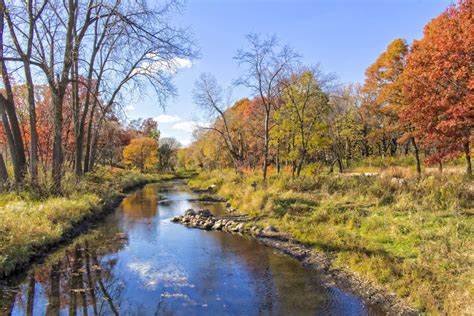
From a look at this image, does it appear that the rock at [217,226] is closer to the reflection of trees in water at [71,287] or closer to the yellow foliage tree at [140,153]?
the reflection of trees in water at [71,287]

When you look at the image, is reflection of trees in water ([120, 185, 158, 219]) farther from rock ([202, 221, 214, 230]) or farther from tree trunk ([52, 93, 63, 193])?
rock ([202, 221, 214, 230])

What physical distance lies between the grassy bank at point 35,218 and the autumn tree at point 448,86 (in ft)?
46.0

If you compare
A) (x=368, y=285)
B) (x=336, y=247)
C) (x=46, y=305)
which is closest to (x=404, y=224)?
(x=336, y=247)

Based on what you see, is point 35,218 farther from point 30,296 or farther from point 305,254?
point 305,254

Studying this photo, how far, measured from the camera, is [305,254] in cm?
1082

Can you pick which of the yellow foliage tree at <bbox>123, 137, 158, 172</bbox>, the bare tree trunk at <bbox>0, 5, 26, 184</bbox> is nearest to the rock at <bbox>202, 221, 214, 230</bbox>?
the bare tree trunk at <bbox>0, 5, 26, 184</bbox>

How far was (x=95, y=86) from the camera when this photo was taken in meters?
21.2

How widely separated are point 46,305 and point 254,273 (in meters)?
4.97

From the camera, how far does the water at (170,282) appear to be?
290 inches

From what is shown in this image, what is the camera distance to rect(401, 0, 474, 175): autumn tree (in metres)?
12.3

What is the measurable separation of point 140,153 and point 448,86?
51.3 metres

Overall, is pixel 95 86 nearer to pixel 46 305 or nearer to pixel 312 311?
pixel 46 305

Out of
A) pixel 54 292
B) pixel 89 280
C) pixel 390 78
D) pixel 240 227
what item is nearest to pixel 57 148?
pixel 240 227

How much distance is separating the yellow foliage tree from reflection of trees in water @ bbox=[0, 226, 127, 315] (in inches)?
1893
